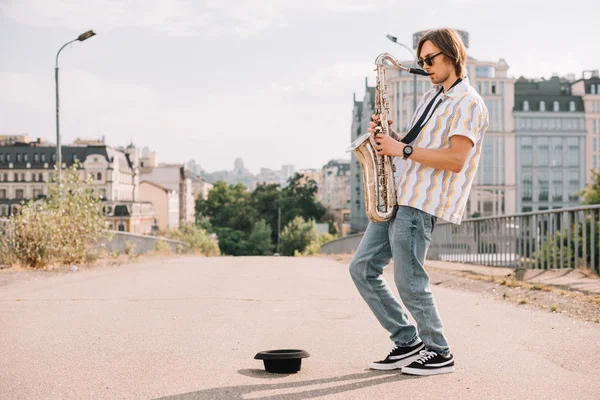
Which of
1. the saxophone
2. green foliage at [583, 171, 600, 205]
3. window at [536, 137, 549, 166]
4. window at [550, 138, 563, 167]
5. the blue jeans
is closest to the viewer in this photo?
the blue jeans

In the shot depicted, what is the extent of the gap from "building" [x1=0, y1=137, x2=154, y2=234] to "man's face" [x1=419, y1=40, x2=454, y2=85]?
11250 cm

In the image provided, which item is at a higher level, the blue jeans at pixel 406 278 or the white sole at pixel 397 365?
the blue jeans at pixel 406 278

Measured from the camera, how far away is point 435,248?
66.4 ft

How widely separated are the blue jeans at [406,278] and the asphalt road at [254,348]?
0.99 ft

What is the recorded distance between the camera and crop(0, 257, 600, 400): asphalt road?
14.4ft

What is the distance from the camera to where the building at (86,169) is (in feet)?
389

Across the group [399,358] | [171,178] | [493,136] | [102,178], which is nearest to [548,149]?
[493,136]

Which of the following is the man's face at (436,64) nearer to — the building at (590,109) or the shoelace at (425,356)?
the shoelace at (425,356)

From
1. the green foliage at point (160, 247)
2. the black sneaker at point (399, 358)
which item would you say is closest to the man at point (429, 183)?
the black sneaker at point (399, 358)

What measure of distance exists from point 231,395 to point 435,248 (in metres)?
16.5

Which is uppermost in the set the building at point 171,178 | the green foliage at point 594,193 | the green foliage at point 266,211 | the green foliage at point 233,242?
the building at point 171,178

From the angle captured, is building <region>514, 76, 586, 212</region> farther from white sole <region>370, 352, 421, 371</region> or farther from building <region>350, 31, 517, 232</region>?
white sole <region>370, 352, 421, 371</region>

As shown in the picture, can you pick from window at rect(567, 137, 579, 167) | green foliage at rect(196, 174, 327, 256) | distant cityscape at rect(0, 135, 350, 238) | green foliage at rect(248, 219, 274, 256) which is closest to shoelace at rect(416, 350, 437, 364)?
green foliage at rect(248, 219, 274, 256)

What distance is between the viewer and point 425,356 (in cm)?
482
